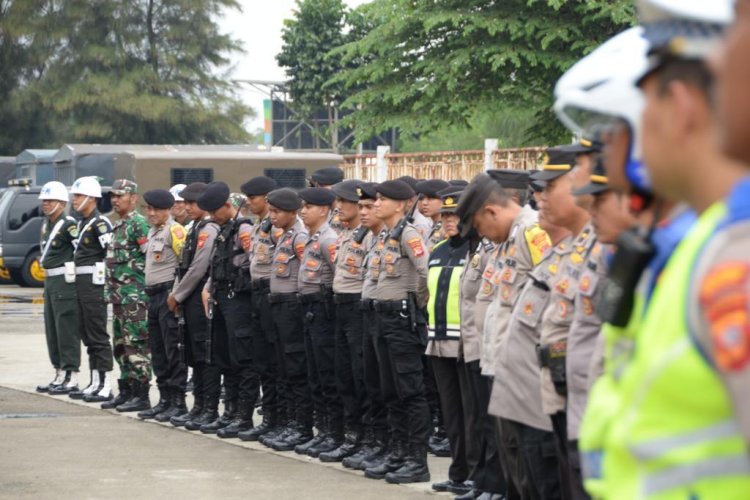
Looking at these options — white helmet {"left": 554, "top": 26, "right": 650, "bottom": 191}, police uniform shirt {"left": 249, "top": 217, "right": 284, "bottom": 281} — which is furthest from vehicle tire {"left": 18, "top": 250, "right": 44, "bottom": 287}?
white helmet {"left": 554, "top": 26, "right": 650, "bottom": 191}

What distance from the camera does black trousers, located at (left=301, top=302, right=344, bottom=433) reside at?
10086 millimetres

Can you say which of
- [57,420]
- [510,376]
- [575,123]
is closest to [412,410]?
[510,376]

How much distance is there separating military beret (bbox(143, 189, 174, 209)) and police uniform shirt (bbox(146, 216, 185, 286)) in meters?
0.19

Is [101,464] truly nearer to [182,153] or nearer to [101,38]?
[182,153]

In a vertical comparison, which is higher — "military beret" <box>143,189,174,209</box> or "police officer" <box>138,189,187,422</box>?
"military beret" <box>143,189,174,209</box>

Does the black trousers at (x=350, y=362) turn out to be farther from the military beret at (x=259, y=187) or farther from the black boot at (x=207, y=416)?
the black boot at (x=207, y=416)

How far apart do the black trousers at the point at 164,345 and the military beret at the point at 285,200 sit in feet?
6.57

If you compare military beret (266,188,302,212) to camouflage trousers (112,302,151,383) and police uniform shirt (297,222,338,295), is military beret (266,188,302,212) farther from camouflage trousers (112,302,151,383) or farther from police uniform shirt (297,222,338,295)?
camouflage trousers (112,302,151,383)

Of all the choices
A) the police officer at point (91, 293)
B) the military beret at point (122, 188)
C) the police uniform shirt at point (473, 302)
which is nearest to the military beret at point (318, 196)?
the police uniform shirt at point (473, 302)

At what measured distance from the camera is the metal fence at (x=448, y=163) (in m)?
20.3

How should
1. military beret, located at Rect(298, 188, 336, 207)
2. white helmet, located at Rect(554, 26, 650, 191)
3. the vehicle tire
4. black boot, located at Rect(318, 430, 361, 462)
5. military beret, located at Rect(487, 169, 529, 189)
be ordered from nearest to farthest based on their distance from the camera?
white helmet, located at Rect(554, 26, 650, 191)
military beret, located at Rect(487, 169, 529, 189)
black boot, located at Rect(318, 430, 361, 462)
military beret, located at Rect(298, 188, 336, 207)
the vehicle tire

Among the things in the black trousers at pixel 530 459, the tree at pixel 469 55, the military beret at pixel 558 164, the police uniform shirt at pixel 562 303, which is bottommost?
the black trousers at pixel 530 459

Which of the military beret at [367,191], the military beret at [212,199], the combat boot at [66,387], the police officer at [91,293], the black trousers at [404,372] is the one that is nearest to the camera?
the black trousers at [404,372]

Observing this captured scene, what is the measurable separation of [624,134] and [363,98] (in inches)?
805
